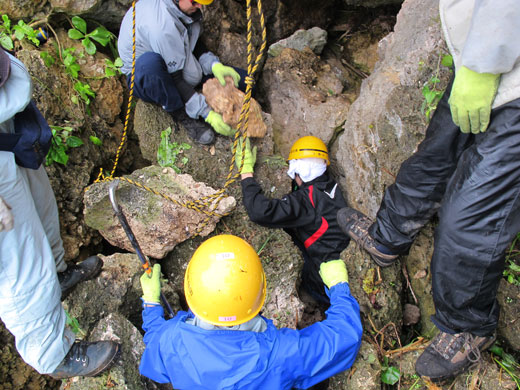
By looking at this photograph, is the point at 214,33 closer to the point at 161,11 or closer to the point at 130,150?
the point at 161,11

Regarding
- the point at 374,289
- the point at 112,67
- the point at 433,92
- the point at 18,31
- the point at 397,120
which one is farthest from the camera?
the point at 112,67

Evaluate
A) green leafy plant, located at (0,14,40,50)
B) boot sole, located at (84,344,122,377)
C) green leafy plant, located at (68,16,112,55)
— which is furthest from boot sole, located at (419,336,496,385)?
green leafy plant, located at (0,14,40,50)

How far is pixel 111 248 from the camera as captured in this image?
4207mm

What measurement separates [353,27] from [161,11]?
2807 millimetres

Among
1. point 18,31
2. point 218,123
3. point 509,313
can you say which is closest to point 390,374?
point 509,313

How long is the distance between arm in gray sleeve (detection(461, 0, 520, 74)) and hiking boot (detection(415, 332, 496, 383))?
165 cm

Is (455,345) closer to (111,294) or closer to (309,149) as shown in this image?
(309,149)

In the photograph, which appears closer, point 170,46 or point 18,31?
point 170,46

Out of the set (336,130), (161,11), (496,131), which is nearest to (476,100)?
(496,131)

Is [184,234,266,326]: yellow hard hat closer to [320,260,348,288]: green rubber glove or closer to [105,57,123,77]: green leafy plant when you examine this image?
[320,260,348,288]: green rubber glove

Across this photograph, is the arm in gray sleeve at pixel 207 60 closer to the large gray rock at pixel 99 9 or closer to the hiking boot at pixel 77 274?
the large gray rock at pixel 99 9

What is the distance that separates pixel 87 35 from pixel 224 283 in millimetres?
3546

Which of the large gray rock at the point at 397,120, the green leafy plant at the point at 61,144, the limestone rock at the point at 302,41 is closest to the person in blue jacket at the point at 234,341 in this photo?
the large gray rock at the point at 397,120

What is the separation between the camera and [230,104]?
3.56 m
